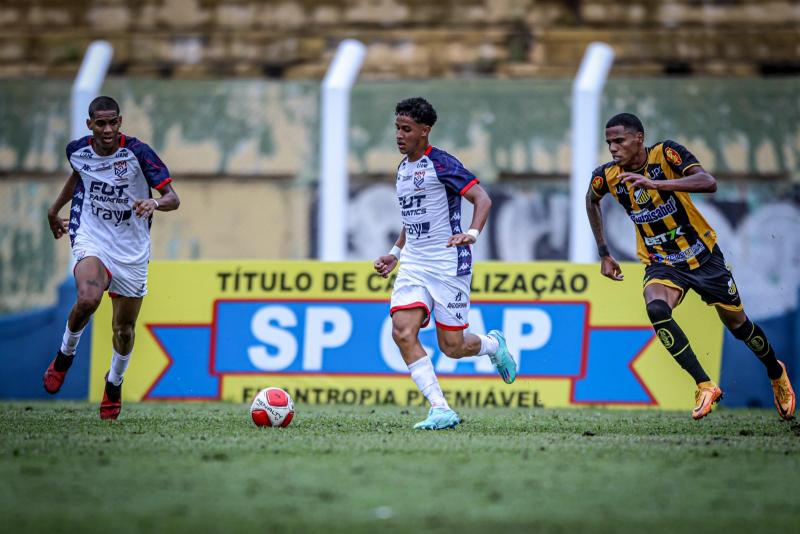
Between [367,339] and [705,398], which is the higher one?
[367,339]

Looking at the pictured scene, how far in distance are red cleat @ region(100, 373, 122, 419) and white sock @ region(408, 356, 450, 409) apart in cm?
241

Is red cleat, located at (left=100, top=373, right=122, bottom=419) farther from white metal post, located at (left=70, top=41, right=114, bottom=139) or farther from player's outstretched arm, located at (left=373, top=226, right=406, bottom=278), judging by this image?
white metal post, located at (left=70, top=41, right=114, bottom=139)

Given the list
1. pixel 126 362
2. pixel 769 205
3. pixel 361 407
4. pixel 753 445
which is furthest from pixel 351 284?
pixel 769 205

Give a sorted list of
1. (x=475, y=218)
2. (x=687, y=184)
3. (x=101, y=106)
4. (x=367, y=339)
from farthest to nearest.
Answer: (x=367, y=339)
(x=101, y=106)
(x=687, y=184)
(x=475, y=218)

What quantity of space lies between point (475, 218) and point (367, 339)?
158 inches

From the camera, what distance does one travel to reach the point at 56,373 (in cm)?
900

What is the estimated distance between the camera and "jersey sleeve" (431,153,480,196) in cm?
844

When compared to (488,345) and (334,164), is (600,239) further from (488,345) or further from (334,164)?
(334,164)

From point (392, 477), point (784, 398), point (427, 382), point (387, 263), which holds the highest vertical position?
point (387, 263)

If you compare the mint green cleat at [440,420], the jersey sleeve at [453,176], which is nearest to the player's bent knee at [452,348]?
the mint green cleat at [440,420]

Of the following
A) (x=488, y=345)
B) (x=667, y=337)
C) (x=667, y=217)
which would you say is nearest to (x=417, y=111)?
(x=488, y=345)

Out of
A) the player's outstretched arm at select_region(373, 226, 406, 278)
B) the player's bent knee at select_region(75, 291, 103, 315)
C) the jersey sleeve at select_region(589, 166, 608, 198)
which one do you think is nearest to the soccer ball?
the player's outstretched arm at select_region(373, 226, 406, 278)

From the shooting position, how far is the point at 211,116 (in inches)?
744

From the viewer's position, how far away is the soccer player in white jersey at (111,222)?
895 cm
